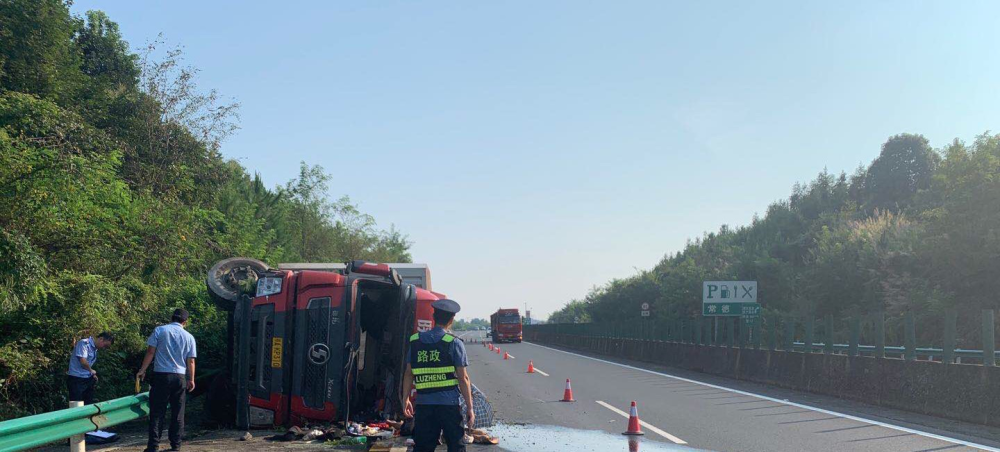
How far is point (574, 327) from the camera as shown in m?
61.5

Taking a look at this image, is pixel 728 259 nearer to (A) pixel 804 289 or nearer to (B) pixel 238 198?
(A) pixel 804 289

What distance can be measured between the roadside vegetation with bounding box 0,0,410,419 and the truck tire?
1309mm

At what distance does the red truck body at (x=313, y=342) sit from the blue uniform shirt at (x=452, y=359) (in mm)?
3567

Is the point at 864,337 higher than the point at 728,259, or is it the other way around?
the point at 728,259

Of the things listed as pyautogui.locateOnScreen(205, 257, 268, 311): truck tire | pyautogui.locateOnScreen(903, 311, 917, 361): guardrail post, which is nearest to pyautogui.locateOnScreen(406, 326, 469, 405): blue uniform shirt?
pyautogui.locateOnScreen(205, 257, 268, 311): truck tire

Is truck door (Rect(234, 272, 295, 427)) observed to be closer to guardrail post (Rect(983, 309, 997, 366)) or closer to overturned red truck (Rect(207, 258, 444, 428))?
overturned red truck (Rect(207, 258, 444, 428))

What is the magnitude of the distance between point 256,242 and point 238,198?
488 centimetres

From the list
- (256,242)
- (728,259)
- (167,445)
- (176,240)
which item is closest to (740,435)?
(167,445)

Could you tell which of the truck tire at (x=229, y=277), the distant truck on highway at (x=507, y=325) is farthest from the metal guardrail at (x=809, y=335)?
the distant truck on highway at (x=507, y=325)

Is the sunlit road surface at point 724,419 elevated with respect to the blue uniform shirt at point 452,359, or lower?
lower

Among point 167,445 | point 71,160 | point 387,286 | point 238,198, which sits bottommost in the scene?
point 167,445

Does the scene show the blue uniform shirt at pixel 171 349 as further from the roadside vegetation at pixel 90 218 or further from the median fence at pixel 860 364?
the median fence at pixel 860 364

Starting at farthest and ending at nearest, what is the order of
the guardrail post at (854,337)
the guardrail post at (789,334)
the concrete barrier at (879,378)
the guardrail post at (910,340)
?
1. the guardrail post at (789,334)
2. the guardrail post at (854,337)
3. the guardrail post at (910,340)
4. the concrete barrier at (879,378)

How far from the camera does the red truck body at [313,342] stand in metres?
10.5
